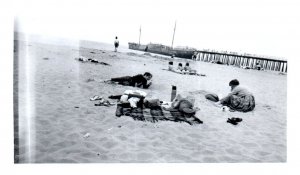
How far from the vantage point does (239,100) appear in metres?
4.30

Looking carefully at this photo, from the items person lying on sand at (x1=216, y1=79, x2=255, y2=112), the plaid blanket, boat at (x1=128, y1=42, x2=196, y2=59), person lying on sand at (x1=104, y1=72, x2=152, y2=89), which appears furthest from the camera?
boat at (x1=128, y1=42, x2=196, y2=59)

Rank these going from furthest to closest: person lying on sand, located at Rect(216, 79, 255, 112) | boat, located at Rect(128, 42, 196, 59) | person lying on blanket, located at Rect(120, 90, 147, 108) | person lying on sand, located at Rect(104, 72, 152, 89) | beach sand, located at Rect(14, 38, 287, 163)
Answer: boat, located at Rect(128, 42, 196, 59) → person lying on sand, located at Rect(104, 72, 152, 89) → person lying on sand, located at Rect(216, 79, 255, 112) → person lying on blanket, located at Rect(120, 90, 147, 108) → beach sand, located at Rect(14, 38, 287, 163)

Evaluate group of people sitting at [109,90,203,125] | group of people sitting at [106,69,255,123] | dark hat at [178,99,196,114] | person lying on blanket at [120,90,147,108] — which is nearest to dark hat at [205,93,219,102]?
group of people sitting at [106,69,255,123]

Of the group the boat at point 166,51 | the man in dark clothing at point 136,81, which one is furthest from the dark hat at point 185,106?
the boat at point 166,51

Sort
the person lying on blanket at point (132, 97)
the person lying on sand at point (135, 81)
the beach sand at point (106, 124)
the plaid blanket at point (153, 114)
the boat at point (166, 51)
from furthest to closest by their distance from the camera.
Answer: the boat at point (166, 51) → the person lying on sand at point (135, 81) → the person lying on blanket at point (132, 97) → the plaid blanket at point (153, 114) → the beach sand at point (106, 124)

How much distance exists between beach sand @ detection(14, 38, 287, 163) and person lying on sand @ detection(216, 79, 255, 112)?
5.9 inches

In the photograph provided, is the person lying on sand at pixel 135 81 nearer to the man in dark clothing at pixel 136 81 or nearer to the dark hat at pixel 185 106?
the man in dark clothing at pixel 136 81

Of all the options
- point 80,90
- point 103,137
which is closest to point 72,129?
point 103,137

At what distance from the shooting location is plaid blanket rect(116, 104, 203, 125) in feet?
11.6

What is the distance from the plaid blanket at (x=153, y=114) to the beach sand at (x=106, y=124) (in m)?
0.09

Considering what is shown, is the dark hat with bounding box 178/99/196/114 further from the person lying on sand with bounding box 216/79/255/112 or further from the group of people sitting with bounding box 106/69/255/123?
the person lying on sand with bounding box 216/79/255/112

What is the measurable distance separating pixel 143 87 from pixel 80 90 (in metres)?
1.14

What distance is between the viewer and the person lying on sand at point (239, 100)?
4285 millimetres

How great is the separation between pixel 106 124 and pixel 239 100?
2301 millimetres
